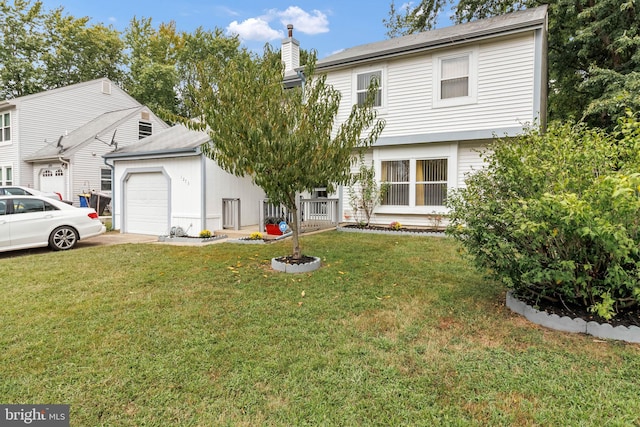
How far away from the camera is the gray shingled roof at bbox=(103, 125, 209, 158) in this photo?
34.9ft

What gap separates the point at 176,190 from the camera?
36.2 ft

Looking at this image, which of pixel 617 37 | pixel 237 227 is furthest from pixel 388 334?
pixel 617 37

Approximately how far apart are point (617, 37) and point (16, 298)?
17100 mm

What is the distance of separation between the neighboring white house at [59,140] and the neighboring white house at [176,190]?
284 inches

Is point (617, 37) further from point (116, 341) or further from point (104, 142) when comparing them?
point (104, 142)

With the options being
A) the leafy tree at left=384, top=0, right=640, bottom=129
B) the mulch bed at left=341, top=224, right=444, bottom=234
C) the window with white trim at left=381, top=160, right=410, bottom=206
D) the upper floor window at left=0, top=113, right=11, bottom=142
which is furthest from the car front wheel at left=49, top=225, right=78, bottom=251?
the upper floor window at left=0, top=113, right=11, bottom=142

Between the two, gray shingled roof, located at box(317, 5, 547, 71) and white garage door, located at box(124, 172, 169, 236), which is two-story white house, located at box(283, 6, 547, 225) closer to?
gray shingled roof, located at box(317, 5, 547, 71)

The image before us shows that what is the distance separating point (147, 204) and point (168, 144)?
210 centimetres

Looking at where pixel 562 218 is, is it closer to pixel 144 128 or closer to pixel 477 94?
pixel 477 94

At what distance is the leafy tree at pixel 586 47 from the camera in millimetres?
11346

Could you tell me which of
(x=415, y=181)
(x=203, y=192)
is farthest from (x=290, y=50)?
(x=415, y=181)

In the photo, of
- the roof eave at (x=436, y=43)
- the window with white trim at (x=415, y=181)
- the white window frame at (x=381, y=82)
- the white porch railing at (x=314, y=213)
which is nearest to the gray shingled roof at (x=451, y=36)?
the roof eave at (x=436, y=43)

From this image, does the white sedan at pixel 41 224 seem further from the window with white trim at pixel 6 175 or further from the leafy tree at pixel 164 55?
the leafy tree at pixel 164 55

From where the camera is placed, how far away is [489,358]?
3.12m
